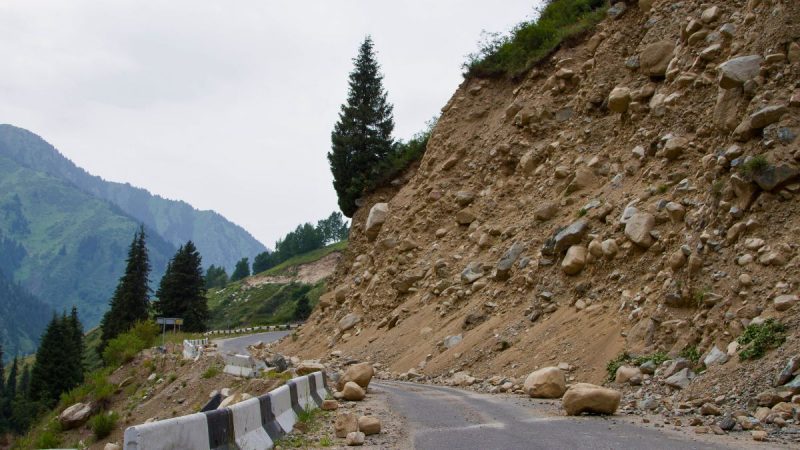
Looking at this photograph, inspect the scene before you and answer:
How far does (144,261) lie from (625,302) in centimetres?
5904

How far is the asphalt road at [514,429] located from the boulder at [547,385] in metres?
0.62

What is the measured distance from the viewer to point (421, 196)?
98.5 ft

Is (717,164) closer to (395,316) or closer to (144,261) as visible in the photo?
(395,316)

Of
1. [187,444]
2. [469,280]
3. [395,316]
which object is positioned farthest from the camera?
[395,316]

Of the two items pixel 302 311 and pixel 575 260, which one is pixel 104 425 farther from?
pixel 302 311

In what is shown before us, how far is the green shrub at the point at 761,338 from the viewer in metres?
10.1

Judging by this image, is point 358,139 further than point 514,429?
Yes

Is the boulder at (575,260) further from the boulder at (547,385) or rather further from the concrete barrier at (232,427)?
the concrete barrier at (232,427)

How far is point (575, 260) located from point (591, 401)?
27.5 ft

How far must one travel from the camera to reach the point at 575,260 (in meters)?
17.7

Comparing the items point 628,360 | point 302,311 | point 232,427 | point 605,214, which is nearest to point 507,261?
point 605,214

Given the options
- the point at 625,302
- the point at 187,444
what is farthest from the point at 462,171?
the point at 187,444

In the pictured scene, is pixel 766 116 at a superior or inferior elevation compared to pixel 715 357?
superior

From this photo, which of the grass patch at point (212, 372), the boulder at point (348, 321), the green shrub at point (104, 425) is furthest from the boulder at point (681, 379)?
the boulder at point (348, 321)
